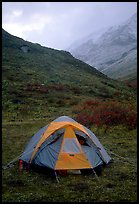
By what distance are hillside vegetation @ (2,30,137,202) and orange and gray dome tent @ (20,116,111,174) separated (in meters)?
0.60

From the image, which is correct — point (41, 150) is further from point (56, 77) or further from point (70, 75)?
point (70, 75)

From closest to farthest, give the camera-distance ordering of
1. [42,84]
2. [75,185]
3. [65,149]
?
[75,185] → [65,149] → [42,84]

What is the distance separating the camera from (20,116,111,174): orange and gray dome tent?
48.5 ft

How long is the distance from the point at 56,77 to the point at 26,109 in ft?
84.5

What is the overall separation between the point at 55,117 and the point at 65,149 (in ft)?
55.8

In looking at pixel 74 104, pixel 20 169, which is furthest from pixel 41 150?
pixel 74 104

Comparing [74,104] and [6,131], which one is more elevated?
[74,104]

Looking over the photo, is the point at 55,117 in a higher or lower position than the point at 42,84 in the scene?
lower

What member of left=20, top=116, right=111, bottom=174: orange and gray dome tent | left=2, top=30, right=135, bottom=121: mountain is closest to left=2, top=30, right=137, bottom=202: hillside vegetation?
left=2, top=30, right=135, bottom=121: mountain

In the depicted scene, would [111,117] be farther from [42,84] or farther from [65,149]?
[42,84]

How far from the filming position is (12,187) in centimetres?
1303

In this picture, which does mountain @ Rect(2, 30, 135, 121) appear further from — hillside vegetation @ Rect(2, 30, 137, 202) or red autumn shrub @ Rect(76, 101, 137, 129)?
red autumn shrub @ Rect(76, 101, 137, 129)

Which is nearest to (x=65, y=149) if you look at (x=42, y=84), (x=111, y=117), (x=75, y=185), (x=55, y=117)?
(x=75, y=185)

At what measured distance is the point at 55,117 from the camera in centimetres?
3206
